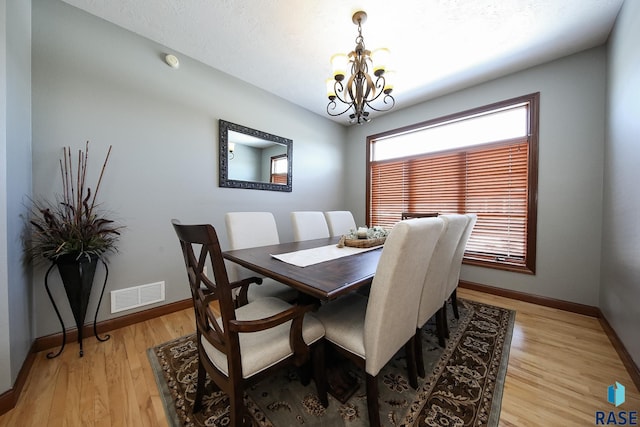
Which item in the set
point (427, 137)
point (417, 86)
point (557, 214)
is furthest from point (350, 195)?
point (557, 214)

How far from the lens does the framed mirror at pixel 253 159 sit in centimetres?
246

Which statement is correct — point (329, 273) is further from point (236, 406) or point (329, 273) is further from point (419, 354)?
point (419, 354)

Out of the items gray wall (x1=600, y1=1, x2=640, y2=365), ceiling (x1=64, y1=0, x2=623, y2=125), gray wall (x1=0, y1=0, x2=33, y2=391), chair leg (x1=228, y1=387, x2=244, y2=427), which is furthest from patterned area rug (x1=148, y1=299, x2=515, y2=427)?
ceiling (x1=64, y1=0, x2=623, y2=125)

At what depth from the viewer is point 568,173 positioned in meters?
2.16

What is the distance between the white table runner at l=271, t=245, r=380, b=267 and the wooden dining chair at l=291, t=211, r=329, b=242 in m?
0.55

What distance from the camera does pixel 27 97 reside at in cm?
145

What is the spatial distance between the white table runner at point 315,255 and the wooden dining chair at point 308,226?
55 centimetres

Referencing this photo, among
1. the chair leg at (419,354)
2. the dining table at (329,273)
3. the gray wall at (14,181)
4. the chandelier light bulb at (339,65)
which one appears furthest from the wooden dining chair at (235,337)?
the chandelier light bulb at (339,65)

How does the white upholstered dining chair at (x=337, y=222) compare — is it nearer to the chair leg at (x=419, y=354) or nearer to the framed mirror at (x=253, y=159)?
the framed mirror at (x=253, y=159)

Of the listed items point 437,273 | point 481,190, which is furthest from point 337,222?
point 481,190

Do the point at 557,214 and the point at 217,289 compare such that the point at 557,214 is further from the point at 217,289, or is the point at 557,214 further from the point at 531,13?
the point at 217,289

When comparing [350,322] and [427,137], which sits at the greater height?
[427,137]

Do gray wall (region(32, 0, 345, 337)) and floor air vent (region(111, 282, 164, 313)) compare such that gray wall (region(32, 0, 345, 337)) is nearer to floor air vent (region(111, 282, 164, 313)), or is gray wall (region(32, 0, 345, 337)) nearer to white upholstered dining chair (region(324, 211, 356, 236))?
floor air vent (region(111, 282, 164, 313))

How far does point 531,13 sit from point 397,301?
7.85 ft
